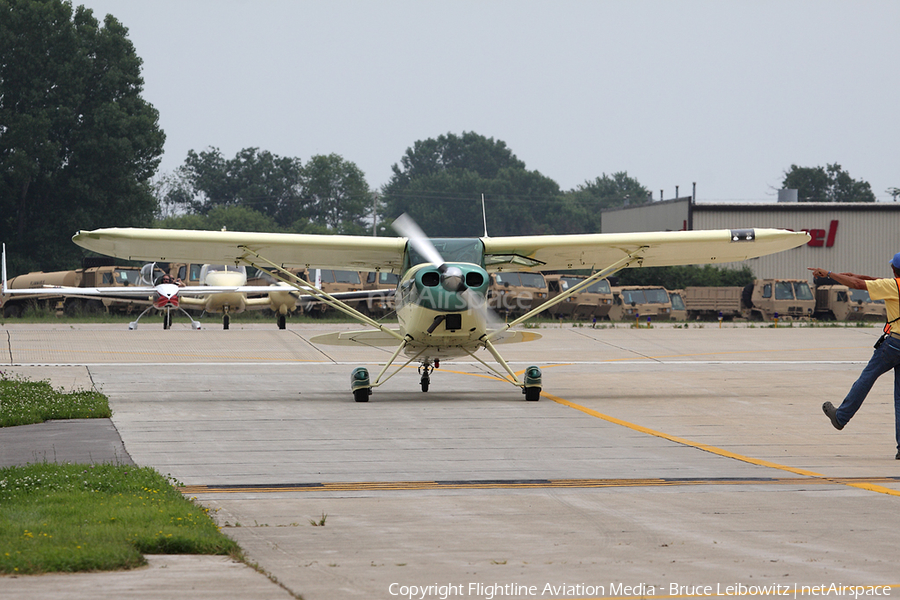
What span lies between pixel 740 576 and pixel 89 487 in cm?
447

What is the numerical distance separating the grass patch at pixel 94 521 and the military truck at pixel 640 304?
92.0 feet

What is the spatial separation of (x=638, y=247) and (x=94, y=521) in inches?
420

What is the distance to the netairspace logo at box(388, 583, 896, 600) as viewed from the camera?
186 inches

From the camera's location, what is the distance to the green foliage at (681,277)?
147 feet

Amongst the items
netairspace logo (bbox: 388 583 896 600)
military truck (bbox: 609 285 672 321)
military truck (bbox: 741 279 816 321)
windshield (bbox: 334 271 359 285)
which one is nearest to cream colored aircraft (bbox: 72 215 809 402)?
netairspace logo (bbox: 388 583 896 600)

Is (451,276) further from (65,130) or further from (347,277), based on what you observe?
(65,130)

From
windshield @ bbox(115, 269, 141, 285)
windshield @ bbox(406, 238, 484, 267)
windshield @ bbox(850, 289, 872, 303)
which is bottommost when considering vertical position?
windshield @ bbox(850, 289, 872, 303)

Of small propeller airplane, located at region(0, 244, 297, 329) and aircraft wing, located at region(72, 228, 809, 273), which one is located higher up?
aircraft wing, located at region(72, 228, 809, 273)

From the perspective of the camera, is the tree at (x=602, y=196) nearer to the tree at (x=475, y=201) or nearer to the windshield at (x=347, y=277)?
the tree at (x=475, y=201)

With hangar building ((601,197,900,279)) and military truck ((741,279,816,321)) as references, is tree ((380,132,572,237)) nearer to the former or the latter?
hangar building ((601,197,900,279))

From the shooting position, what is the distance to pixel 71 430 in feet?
34.8

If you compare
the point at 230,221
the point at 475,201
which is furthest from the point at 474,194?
the point at 230,221

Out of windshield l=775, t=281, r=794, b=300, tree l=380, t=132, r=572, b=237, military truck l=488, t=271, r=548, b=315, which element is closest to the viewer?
military truck l=488, t=271, r=548, b=315

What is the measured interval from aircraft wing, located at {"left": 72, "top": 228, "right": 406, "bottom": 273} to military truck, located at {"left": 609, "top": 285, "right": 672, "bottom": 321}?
65.1ft
